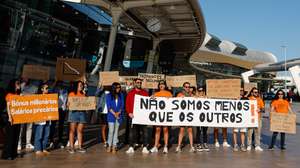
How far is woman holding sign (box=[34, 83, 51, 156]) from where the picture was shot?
8.23 metres

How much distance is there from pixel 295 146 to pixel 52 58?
484 inches

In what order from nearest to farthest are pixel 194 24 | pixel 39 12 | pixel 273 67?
pixel 39 12 → pixel 194 24 → pixel 273 67

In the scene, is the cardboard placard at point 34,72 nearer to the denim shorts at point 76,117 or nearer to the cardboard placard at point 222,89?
the denim shorts at point 76,117

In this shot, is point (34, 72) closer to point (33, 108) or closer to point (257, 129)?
point (33, 108)

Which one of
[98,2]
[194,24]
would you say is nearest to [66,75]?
[98,2]

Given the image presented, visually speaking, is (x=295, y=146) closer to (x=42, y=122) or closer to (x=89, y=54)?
(x=42, y=122)

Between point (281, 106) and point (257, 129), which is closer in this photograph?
point (257, 129)

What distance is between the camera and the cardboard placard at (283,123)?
33.0 feet

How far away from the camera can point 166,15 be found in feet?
59.7

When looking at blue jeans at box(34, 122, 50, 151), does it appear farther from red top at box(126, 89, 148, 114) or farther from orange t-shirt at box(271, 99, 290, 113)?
orange t-shirt at box(271, 99, 290, 113)

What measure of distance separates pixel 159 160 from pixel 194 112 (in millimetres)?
2016

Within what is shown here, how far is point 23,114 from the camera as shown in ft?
25.6

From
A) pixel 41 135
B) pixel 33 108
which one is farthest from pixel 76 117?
pixel 33 108

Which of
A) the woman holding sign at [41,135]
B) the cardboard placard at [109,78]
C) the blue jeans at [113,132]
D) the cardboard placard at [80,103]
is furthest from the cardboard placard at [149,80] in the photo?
the woman holding sign at [41,135]
